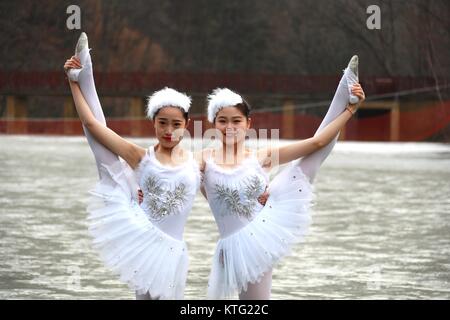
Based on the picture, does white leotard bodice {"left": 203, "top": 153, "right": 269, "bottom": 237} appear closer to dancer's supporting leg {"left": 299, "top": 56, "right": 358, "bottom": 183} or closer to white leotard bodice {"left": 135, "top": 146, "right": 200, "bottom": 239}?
white leotard bodice {"left": 135, "top": 146, "right": 200, "bottom": 239}

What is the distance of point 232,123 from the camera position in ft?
20.1

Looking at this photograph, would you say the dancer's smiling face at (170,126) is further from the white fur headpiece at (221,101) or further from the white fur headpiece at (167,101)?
the white fur headpiece at (221,101)

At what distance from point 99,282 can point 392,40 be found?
205 ft

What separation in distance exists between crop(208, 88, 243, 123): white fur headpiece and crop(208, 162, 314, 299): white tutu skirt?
52 centimetres

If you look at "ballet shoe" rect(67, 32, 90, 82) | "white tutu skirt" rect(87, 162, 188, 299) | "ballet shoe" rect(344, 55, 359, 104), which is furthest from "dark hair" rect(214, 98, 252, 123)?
"ballet shoe" rect(67, 32, 90, 82)

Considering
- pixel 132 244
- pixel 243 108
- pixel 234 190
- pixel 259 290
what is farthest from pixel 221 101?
pixel 259 290

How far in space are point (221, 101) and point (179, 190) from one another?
0.51 meters

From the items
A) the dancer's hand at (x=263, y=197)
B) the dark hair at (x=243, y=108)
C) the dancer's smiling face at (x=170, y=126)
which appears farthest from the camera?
the dancer's hand at (x=263, y=197)

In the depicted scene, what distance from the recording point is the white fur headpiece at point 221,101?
20.0 feet

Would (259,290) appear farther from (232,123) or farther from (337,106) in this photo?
(337,106)

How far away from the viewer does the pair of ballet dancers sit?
6023 millimetres

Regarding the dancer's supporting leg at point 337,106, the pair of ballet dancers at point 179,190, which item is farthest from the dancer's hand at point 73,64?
the dancer's supporting leg at point 337,106
